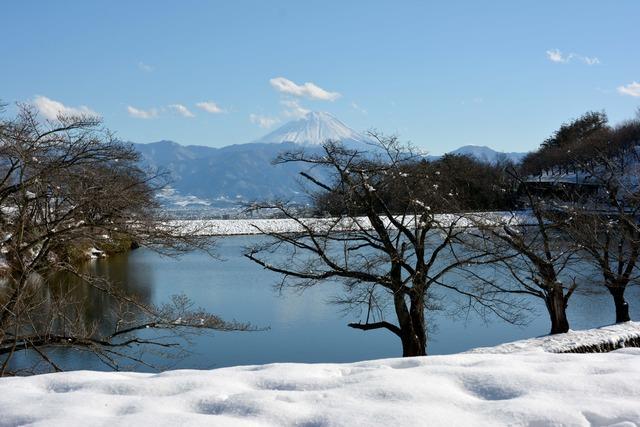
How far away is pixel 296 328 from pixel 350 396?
10.9 metres

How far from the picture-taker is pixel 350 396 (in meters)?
3.52

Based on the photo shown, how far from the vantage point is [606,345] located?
1031 cm

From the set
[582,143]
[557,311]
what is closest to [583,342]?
[557,311]

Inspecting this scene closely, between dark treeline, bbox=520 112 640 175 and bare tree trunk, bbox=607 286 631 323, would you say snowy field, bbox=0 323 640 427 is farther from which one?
dark treeline, bbox=520 112 640 175

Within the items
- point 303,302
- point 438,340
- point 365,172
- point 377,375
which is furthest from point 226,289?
point 377,375

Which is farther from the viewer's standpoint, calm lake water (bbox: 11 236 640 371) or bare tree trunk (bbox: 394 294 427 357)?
calm lake water (bbox: 11 236 640 371)

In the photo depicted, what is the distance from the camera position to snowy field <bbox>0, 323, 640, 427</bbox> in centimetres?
314

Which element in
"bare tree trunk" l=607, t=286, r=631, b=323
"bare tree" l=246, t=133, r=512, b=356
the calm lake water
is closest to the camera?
"bare tree" l=246, t=133, r=512, b=356

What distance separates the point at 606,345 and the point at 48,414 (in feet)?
30.0

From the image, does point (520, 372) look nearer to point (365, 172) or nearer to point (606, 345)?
point (365, 172)

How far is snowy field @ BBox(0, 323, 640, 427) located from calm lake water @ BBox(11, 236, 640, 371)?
22.8 ft

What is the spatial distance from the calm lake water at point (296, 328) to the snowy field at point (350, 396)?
695 centimetres

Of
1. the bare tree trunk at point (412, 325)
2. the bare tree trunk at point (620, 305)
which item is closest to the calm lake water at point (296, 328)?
the bare tree trunk at point (620, 305)

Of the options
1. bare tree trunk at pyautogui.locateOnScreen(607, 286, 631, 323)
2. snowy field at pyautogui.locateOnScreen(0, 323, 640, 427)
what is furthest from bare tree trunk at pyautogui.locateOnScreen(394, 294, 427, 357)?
snowy field at pyautogui.locateOnScreen(0, 323, 640, 427)
